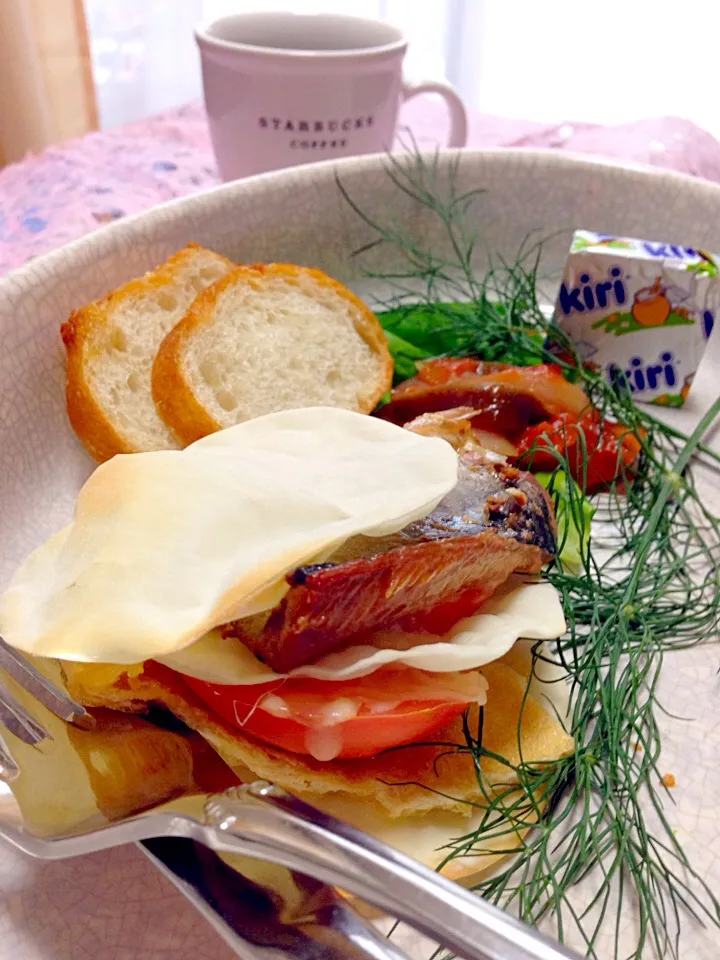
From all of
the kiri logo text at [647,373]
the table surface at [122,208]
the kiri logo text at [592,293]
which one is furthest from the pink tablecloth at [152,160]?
the kiri logo text at [647,373]

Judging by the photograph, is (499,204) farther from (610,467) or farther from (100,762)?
(100,762)

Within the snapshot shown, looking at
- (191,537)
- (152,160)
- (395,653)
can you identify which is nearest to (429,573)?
(395,653)

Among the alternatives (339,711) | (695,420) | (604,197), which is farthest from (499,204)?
(339,711)

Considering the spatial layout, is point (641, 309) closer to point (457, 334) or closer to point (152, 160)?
point (457, 334)

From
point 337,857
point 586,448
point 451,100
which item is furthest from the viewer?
point 451,100

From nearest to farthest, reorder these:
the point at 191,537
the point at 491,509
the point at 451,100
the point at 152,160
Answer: the point at 191,537 → the point at 491,509 → the point at 451,100 → the point at 152,160

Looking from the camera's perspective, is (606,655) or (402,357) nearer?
(606,655)

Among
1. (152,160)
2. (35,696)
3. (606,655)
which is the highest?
(152,160)
